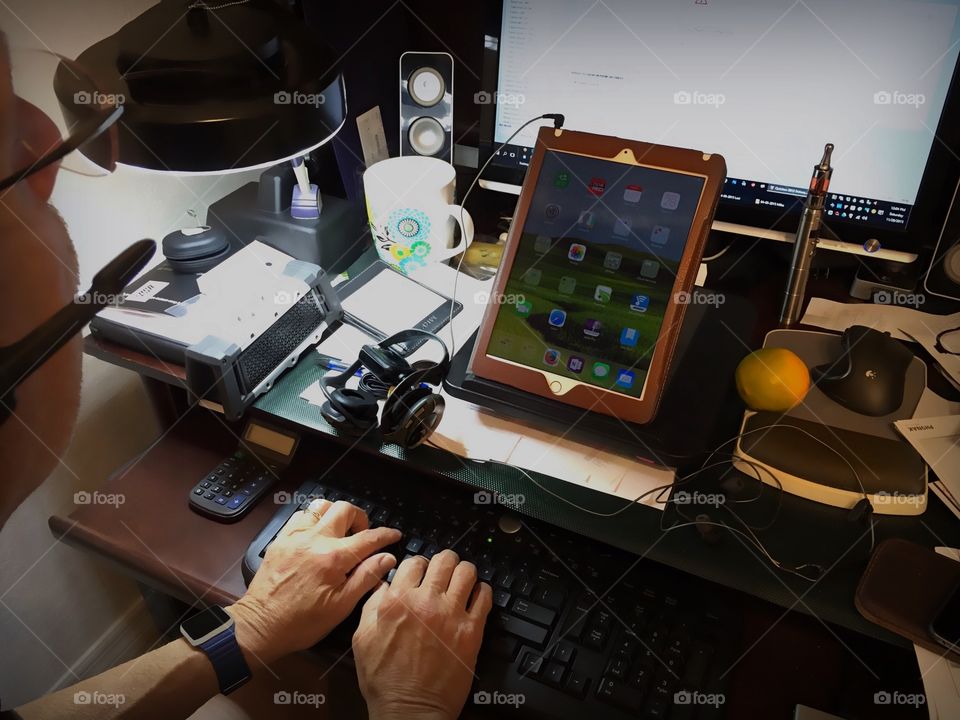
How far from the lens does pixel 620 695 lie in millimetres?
660

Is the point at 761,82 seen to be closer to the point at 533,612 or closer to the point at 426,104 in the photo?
the point at 426,104

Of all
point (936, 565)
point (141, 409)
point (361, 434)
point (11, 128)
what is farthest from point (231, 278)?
point (936, 565)

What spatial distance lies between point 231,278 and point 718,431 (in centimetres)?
72

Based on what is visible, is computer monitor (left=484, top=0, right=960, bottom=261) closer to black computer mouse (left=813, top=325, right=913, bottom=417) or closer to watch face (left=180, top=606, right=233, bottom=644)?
black computer mouse (left=813, top=325, right=913, bottom=417)

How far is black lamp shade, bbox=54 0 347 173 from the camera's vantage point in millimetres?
656

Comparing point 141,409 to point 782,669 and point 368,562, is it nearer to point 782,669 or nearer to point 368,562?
point 368,562

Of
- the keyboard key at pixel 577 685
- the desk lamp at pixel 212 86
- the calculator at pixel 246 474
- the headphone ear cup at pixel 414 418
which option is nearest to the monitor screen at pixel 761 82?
the desk lamp at pixel 212 86

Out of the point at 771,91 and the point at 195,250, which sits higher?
the point at 771,91

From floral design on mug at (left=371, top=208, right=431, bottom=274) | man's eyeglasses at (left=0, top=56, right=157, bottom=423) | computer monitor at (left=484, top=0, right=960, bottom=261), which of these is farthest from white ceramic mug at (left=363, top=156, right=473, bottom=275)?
man's eyeglasses at (left=0, top=56, right=157, bottom=423)

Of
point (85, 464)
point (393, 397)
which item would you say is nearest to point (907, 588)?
point (393, 397)

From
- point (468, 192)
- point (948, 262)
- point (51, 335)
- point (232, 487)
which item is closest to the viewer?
point (51, 335)

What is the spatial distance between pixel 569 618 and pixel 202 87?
658 millimetres

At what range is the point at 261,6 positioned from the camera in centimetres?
76

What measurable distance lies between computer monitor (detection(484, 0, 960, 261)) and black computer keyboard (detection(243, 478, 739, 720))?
0.56m
